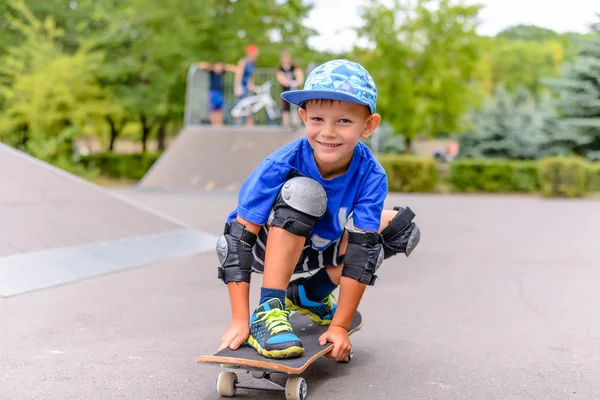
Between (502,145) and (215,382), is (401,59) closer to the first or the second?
(502,145)

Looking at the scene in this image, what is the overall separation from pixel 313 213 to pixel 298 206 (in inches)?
2.8

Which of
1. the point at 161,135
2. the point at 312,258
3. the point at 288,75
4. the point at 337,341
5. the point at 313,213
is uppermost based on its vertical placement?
the point at 288,75

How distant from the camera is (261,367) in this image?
253cm

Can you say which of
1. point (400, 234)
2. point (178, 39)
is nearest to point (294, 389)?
point (400, 234)

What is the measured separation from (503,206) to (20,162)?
10.2 m

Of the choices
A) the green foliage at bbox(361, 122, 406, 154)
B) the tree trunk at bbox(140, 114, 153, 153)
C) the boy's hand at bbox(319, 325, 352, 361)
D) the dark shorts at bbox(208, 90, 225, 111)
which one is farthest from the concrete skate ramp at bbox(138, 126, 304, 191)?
the green foliage at bbox(361, 122, 406, 154)

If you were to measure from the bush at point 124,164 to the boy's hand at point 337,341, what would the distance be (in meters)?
22.0

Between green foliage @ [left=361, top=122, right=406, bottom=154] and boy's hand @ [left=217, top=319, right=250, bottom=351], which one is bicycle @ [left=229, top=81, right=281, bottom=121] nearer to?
green foliage @ [left=361, top=122, right=406, bottom=154]

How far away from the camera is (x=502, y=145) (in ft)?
89.8

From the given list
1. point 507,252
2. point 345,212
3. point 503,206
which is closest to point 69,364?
point 345,212

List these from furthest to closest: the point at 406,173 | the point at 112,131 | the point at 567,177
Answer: the point at 112,131 < the point at 406,173 < the point at 567,177

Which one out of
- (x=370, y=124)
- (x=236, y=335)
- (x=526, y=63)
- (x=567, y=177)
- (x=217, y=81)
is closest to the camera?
(x=236, y=335)

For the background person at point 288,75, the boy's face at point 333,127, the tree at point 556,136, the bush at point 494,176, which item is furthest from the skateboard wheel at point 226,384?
the tree at point 556,136

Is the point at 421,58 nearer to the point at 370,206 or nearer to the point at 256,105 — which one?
the point at 256,105
